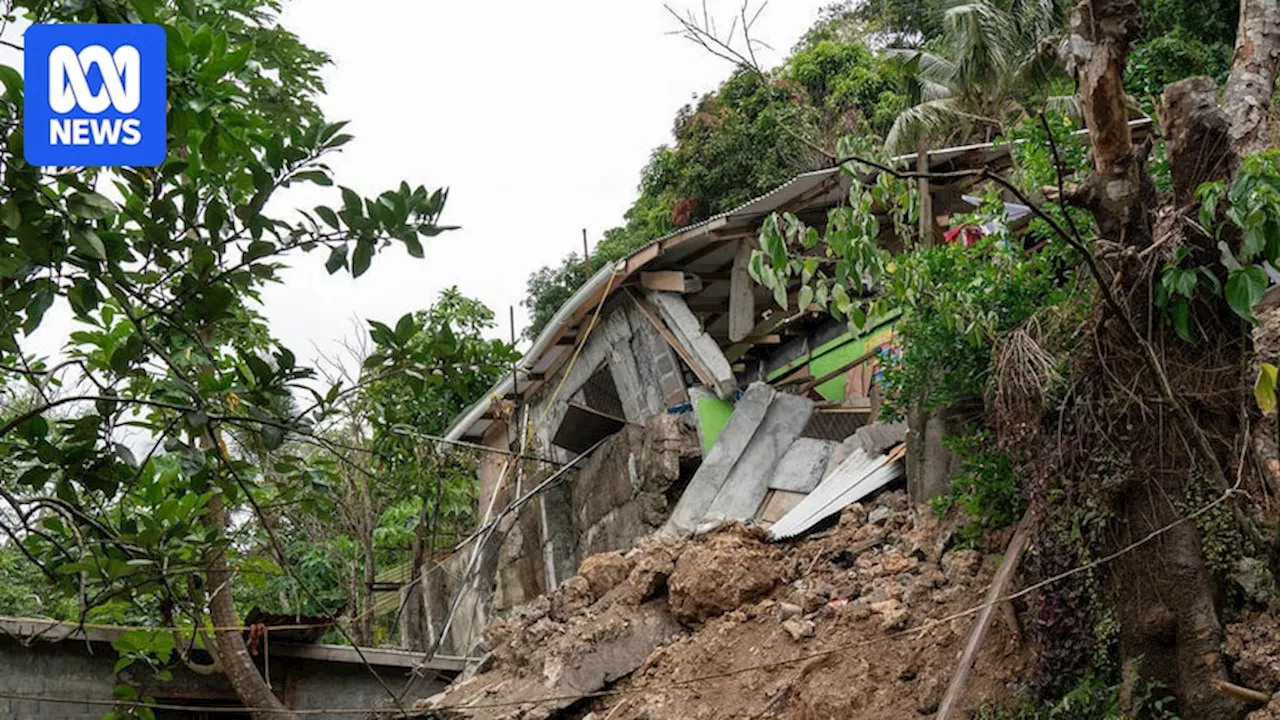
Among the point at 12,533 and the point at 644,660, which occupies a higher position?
the point at 12,533

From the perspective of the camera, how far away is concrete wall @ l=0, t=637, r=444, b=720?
9.79 meters

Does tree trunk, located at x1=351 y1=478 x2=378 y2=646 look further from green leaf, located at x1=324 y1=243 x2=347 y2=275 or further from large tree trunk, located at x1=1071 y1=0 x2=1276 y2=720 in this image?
green leaf, located at x1=324 y1=243 x2=347 y2=275

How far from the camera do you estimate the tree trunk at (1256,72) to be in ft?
17.5

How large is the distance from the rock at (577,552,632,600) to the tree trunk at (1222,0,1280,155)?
4.88 meters

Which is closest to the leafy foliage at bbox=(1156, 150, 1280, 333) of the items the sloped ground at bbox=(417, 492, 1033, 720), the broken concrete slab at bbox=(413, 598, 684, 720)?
the sloped ground at bbox=(417, 492, 1033, 720)

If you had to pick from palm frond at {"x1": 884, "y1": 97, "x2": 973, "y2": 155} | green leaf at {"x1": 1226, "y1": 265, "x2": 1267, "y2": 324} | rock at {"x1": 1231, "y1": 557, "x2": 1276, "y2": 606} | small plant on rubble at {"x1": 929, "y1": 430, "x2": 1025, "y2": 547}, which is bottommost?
rock at {"x1": 1231, "y1": 557, "x2": 1276, "y2": 606}

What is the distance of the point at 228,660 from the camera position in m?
10.1

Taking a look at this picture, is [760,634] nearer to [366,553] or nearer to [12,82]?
[12,82]

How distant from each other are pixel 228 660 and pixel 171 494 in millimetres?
6173

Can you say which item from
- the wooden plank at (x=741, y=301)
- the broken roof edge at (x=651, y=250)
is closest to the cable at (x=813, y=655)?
the broken roof edge at (x=651, y=250)

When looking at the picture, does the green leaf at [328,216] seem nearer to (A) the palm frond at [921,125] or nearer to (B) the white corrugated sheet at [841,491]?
(B) the white corrugated sheet at [841,491]

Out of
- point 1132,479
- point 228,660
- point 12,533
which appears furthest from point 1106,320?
point 228,660

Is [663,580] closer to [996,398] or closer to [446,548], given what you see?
[996,398]

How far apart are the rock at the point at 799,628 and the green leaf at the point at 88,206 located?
4.96 metres
